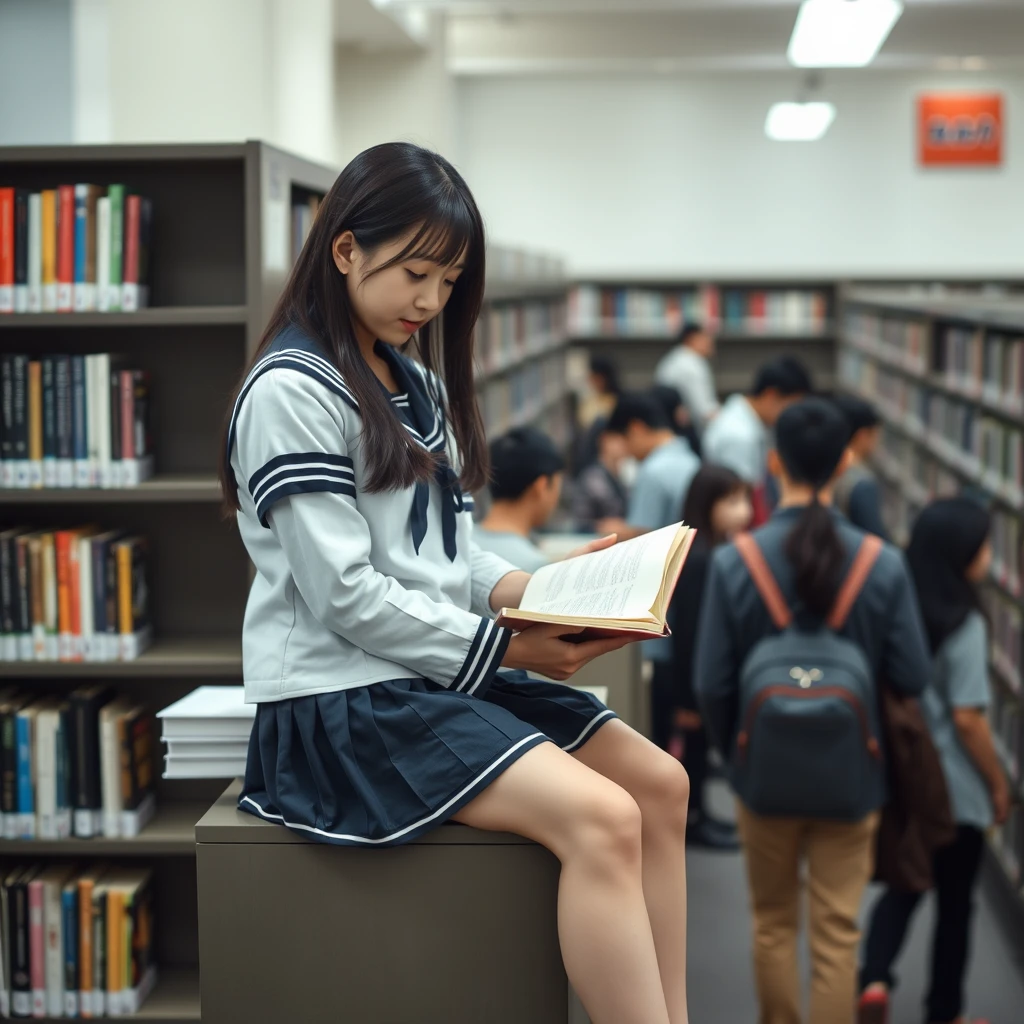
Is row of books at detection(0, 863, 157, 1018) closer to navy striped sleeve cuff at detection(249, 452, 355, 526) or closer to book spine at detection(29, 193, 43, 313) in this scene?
book spine at detection(29, 193, 43, 313)

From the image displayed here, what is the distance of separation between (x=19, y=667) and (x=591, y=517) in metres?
3.79

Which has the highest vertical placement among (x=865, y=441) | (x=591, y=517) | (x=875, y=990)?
(x=865, y=441)

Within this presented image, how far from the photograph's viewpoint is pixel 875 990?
3.14 m

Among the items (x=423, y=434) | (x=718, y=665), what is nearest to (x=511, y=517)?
(x=718, y=665)

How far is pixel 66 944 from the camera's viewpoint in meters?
2.70

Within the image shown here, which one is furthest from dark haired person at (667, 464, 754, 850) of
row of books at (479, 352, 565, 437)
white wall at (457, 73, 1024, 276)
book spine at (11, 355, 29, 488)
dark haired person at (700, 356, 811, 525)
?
white wall at (457, 73, 1024, 276)

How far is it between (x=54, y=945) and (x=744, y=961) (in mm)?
1969

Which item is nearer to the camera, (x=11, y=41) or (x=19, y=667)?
(x=19, y=667)

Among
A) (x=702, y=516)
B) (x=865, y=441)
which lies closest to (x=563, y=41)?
(x=865, y=441)

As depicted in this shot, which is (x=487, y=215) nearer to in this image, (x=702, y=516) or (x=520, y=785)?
(x=702, y=516)

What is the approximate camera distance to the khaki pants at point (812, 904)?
9.11 ft

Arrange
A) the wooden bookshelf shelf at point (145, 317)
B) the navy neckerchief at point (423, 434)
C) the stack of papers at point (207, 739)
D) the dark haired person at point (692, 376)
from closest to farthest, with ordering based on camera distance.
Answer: the navy neckerchief at point (423, 434) → the stack of papers at point (207, 739) → the wooden bookshelf shelf at point (145, 317) → the dark haired person at point (692, 376)

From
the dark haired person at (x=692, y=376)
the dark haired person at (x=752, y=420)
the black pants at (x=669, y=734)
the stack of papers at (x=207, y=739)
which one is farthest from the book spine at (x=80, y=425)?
the dark haired person at (x=692, y=376)

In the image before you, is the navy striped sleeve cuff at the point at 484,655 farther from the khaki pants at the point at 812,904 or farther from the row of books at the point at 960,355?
the row of books at the point at 960,355
